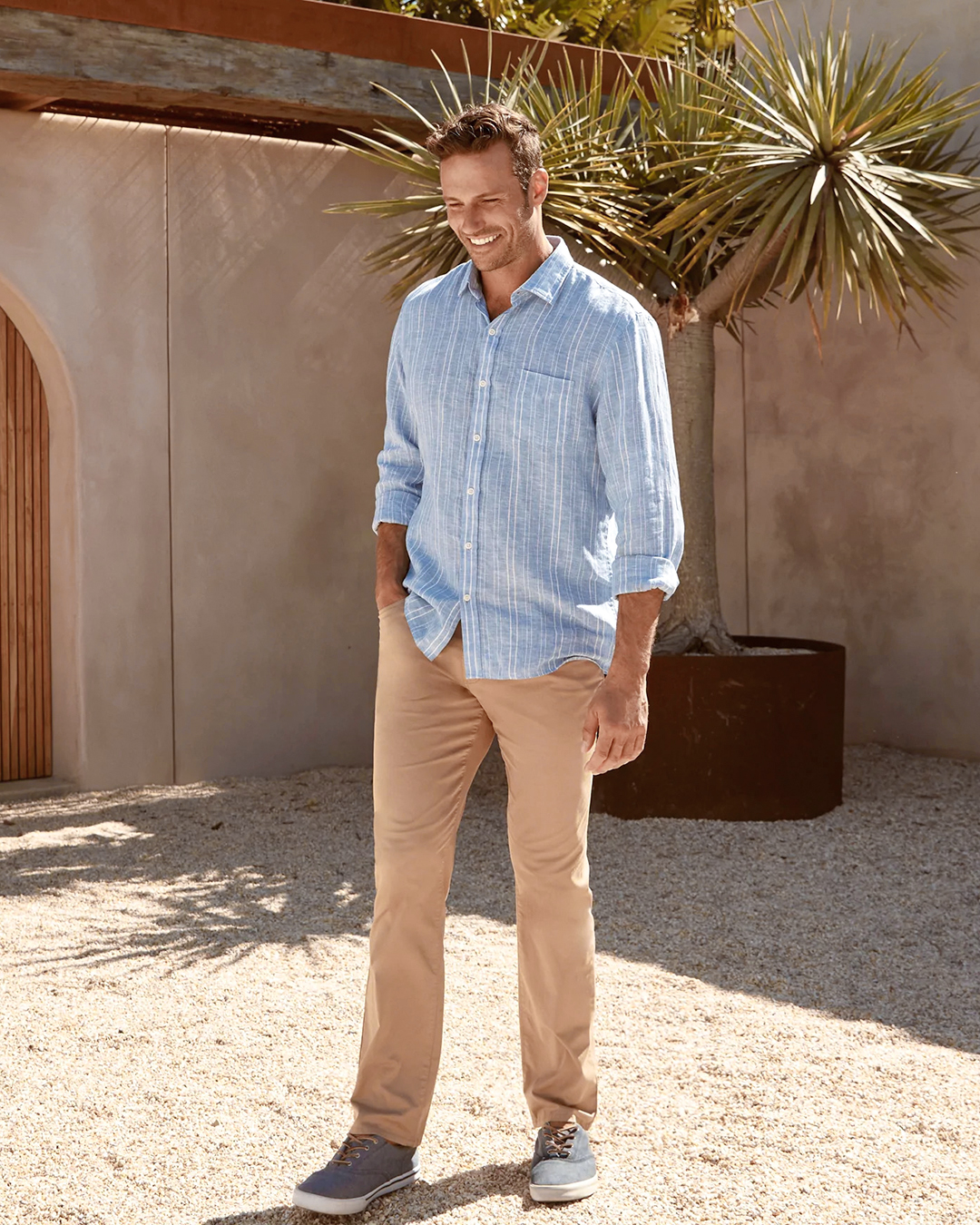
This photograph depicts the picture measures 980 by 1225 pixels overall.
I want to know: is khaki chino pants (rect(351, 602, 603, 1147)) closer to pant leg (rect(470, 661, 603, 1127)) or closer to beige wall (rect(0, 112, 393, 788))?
pant leg (rect(470, 661, 603, 1127))

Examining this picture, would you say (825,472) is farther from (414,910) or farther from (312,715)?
(414,910)

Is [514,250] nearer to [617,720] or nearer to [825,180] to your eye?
[617,720]

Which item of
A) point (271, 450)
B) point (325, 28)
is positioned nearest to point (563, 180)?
point (325, 28)

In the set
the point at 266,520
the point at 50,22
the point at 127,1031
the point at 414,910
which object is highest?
the point at 50,22

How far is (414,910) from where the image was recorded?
2223 millimetres

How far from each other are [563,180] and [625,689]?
3.60 meters

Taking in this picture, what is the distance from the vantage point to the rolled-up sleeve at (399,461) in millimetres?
2408

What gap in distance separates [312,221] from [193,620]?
6.43 feet

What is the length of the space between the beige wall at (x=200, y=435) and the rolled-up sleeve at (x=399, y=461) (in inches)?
153

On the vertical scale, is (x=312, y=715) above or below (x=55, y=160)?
below

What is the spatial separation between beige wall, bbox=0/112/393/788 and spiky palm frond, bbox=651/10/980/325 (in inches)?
74.7

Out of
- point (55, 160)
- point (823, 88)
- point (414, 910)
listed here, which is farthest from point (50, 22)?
point (414, 910)

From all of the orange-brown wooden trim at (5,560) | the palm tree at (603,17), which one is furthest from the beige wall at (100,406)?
the palm tree at (603,17)

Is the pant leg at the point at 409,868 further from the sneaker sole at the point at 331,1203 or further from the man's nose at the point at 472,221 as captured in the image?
the man's nose at the point at 472,221
